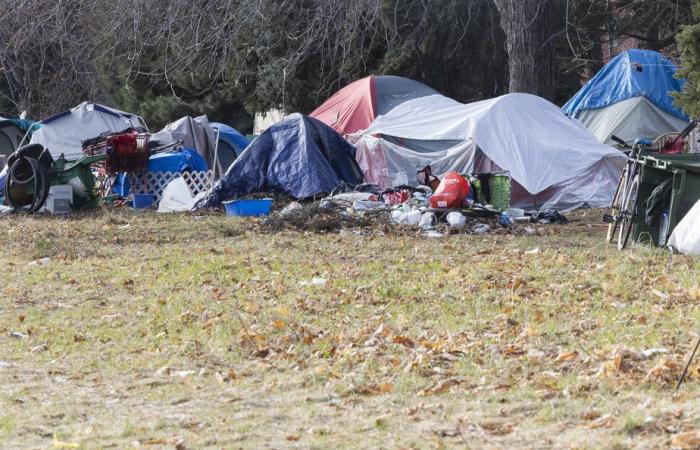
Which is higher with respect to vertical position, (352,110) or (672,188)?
(352,110)

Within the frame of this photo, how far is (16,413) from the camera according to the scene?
19.3ft

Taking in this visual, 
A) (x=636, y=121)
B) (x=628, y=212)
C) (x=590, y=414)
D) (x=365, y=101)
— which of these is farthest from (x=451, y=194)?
(x=590, y=414)

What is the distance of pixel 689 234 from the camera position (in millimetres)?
10609

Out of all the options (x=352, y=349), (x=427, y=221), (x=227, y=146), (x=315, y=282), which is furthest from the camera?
(x=227, y=146)

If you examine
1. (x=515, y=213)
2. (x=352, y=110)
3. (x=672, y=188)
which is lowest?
(x=515, y=213)

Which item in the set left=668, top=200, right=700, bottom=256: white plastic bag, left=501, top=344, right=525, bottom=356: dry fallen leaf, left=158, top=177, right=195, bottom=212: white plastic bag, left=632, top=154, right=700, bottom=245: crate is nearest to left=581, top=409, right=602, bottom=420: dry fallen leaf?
left=501, top=344, right=525, bottom=356: dry fallen leaf

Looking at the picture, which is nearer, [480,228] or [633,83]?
[480,228]

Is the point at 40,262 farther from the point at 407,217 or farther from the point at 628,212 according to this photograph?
the point at 628,212

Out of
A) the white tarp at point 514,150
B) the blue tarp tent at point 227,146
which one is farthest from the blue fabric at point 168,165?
the blue tarp tent at point 227,146

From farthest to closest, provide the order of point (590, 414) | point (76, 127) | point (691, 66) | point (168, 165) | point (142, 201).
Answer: point (76, 127) → point (168, 165) → point (142, 201) → point (691, 66) → point (590, 414)

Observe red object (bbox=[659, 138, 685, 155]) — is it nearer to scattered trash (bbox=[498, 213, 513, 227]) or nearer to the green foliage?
the green foliage

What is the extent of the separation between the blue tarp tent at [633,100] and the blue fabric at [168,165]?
27.4 ft

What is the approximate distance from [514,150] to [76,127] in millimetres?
11538

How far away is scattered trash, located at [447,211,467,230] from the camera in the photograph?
14.5 m
